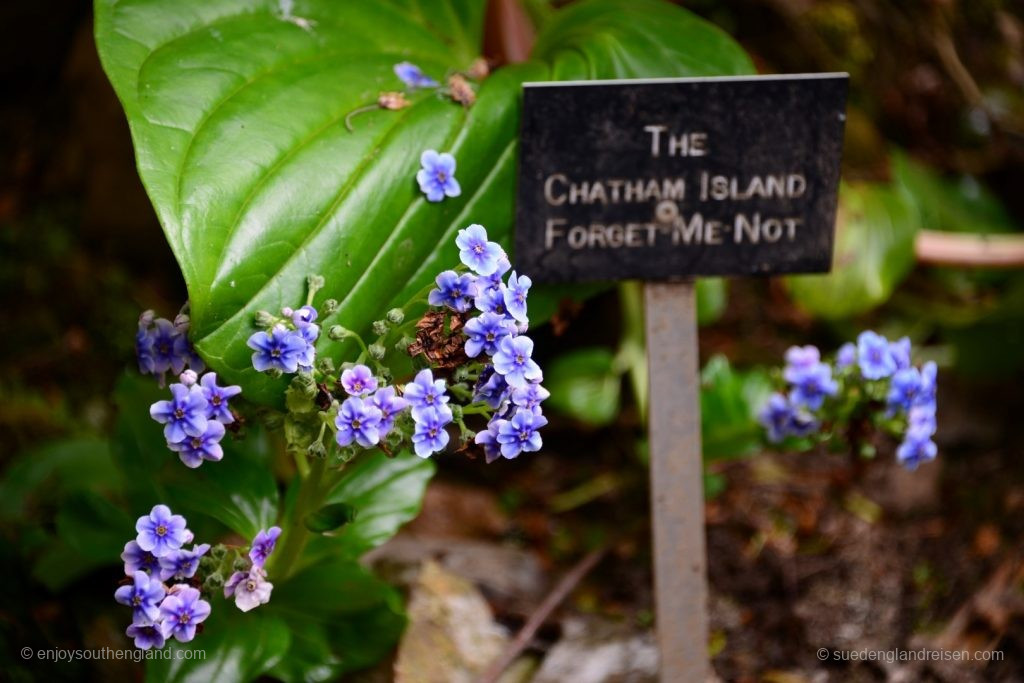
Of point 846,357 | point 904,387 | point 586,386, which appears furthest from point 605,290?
point 904,387

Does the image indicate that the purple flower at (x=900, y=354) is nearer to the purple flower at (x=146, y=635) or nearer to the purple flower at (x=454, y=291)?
the purple flower at (x=454, y=291)

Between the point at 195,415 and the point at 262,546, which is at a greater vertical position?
the point at 195,415

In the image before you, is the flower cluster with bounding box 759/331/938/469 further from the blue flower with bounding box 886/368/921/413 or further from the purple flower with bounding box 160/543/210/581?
the purple flower with bounding box 160/543/210/581

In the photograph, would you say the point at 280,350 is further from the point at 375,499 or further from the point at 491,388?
the point at 375,499
